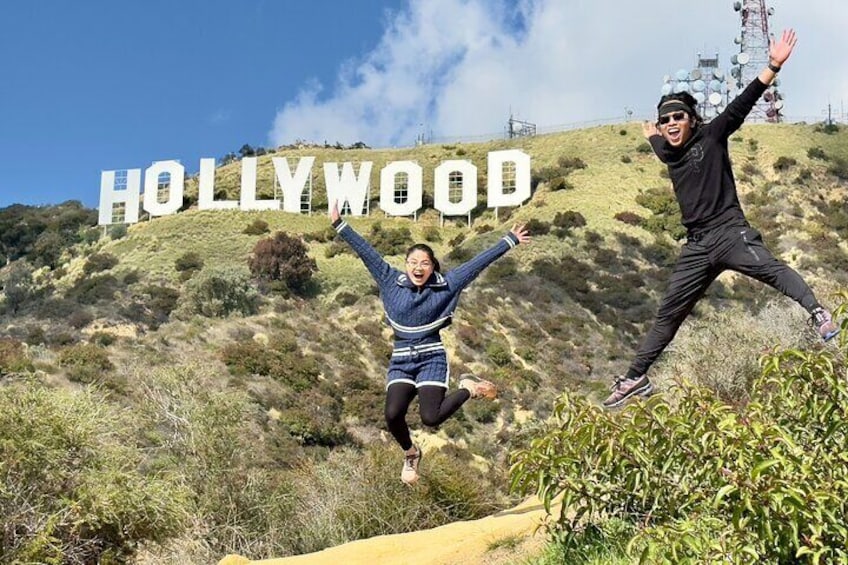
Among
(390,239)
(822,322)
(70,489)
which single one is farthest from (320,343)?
(822,322)

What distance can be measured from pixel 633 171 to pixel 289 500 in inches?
1918

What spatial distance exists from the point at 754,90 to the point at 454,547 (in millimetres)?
4517

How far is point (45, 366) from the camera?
2892 centimetres

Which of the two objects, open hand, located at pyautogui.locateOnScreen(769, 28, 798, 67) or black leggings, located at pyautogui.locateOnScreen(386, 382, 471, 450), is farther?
black leggings, located at pyautogui.locateOnScreen(386, 382, 471, 450)

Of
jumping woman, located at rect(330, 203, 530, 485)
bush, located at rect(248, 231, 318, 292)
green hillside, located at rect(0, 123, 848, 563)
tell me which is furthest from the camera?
bush, located at rect(248, 231, 318, 292)

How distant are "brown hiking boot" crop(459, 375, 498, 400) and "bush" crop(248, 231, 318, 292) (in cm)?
3841

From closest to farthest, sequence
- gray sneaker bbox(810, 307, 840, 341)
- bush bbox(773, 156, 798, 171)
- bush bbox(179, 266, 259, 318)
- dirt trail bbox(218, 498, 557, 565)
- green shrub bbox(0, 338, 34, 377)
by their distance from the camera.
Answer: gray sneaker bbox(810, 307, 840, 341) → dirt trail bbox(218, 498, 557, 565) → green shrub bbox(0, 338, 34, 377) → bush bbox(179, 266, 259, 318) → bush bbox(773, 156, 798, 171)

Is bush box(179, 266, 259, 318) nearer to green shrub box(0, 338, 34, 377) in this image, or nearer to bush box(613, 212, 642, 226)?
green shrub box(0, 338, 34, 377)

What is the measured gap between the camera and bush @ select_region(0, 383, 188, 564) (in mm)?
10016

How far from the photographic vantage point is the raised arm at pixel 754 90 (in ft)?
17.1

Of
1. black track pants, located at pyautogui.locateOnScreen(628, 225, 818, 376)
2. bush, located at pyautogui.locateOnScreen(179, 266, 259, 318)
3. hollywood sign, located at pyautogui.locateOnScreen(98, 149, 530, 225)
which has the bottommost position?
black track pants, located at pyautogui.locateOnScreen(628, 225, 818, 376)

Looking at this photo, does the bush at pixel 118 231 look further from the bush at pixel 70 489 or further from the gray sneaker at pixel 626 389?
the gray sneaker at pixel 626 389

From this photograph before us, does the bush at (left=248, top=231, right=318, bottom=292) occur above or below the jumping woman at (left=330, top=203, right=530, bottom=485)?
above

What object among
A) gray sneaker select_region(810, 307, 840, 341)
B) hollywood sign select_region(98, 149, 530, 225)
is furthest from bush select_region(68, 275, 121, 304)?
gray sneaker select_region(810, 307, 840, 341)
